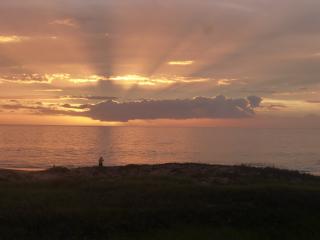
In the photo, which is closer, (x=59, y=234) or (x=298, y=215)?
(x=59, y=234)

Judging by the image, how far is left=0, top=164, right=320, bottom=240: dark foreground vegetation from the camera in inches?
603

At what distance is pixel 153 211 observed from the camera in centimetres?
1719

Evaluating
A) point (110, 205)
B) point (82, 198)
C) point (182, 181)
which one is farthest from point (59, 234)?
point (182, 181)

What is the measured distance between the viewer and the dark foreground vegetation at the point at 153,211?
1532cm

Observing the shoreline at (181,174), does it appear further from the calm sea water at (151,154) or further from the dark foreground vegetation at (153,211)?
the calm sea water at (151,154)

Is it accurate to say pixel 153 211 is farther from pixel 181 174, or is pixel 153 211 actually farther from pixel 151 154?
pixel 151 154

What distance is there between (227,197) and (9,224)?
933cm

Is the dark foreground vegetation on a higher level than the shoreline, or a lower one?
lower

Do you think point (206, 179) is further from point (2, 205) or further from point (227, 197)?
point (2, 205)

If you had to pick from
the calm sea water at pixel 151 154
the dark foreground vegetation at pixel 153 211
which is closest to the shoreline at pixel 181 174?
the dark foreground vegetation at pixel 153 211

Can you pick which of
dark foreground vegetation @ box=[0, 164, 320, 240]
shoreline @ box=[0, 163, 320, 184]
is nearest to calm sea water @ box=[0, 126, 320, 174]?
shoreline @ box=[0, 163, 320, 184]

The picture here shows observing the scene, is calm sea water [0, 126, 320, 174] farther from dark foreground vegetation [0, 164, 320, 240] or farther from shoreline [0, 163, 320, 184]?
dark foreground vegetation [0, 164, 320, 240]

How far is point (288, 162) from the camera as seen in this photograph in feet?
230

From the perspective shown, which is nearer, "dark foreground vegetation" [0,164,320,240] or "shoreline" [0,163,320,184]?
"dark foreground vegetation" [0,164,320,240]
